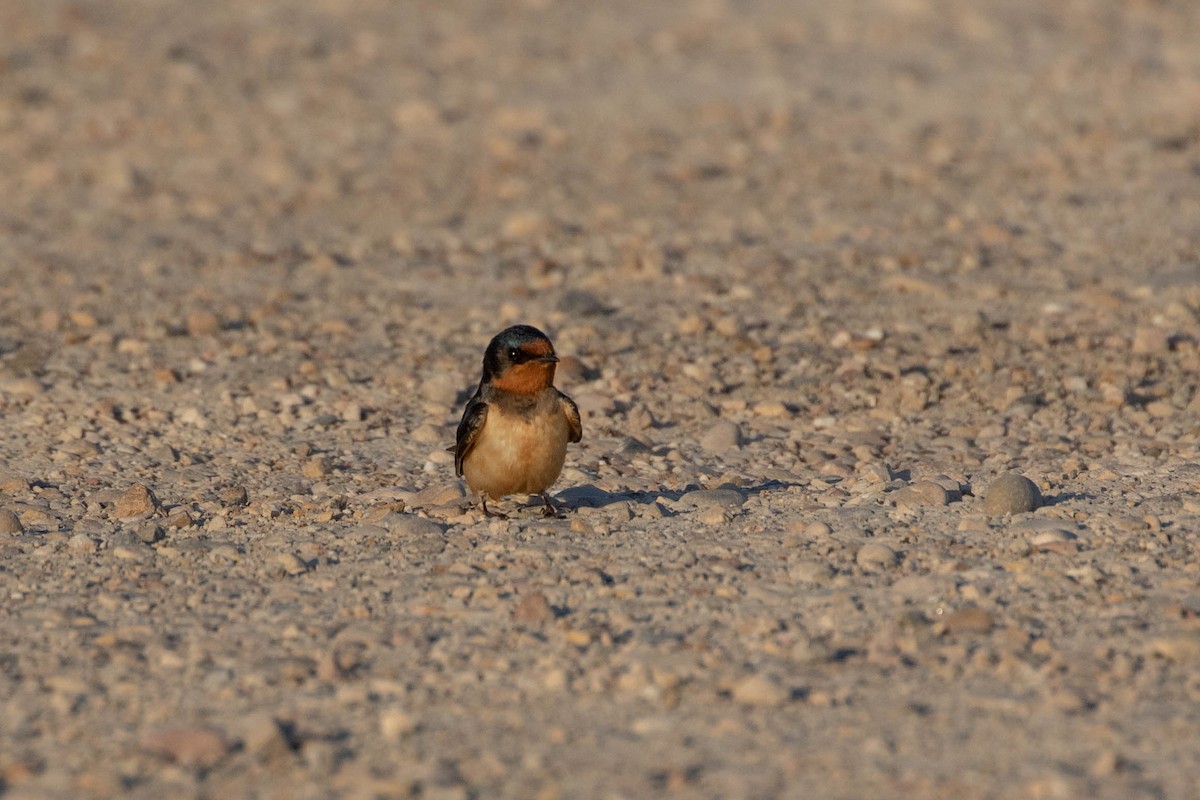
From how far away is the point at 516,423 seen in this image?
6.39 metres

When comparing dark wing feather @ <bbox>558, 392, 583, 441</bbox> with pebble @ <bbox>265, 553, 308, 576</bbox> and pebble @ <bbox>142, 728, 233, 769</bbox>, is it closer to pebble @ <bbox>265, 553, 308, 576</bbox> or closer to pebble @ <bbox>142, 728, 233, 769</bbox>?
pebble @ <bbox>265, 553, 308, 576</bbox>

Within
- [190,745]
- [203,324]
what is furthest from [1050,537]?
[203,324]

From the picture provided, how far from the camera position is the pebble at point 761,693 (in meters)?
4.79

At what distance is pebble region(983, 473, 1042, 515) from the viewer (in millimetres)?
6387

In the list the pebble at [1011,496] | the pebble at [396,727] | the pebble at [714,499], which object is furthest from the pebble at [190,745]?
the pebble at [1011,496]

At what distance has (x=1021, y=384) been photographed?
8.18 metres

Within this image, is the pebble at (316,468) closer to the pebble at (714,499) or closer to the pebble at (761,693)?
the pebble at (714,499)

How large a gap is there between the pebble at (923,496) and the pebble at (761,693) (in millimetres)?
1824

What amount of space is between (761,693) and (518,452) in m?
1.83

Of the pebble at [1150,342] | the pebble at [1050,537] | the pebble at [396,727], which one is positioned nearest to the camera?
the pebble at [396,727]

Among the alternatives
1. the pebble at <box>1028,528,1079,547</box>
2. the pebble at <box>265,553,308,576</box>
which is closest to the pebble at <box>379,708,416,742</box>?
the pebble at <box>265,553,308,576</box>

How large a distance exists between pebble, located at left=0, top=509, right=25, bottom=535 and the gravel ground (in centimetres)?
1

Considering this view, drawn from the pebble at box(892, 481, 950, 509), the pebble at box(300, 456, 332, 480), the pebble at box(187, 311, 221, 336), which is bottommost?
the pebble at box(187, 311, 221, 336)

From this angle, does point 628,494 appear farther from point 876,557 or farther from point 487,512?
point 876,557
